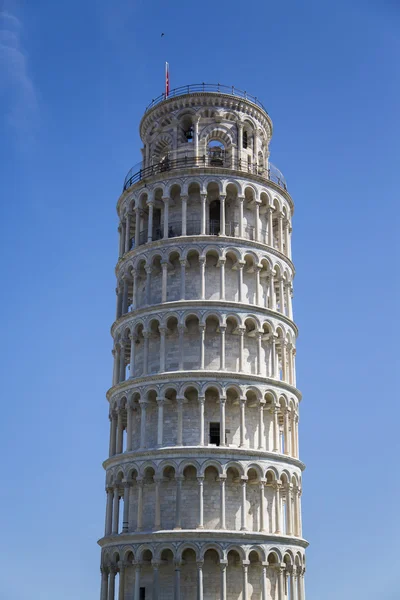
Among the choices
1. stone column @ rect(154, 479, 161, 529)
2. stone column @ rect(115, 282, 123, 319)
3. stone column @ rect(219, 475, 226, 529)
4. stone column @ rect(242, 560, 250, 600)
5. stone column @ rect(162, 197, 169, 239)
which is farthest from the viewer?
stone column @ rect(115, 282, 123, 319)

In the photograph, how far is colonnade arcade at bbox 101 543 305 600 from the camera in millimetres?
41812

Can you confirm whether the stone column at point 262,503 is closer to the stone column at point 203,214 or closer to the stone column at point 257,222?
the stone column at point 257,222

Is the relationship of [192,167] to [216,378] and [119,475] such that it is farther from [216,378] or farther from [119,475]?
[119,475]

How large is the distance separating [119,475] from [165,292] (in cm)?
1111

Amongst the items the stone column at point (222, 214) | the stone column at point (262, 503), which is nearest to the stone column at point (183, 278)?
the stone column at point (222, 214)

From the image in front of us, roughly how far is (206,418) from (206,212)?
13.0 m

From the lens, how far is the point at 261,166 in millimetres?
53156

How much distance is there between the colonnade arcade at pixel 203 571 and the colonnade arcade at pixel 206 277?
47.0ft

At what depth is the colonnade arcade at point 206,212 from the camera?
4953 cm

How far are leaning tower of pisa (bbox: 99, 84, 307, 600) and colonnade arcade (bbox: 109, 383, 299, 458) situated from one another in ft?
0.28

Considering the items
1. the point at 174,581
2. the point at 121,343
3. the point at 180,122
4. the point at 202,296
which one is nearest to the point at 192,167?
the point at 180,122

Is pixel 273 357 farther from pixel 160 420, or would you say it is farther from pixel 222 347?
pixel 160 420

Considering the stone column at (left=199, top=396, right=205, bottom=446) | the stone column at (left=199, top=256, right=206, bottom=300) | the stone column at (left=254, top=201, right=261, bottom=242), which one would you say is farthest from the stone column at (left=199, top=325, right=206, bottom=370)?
the stone column at (left=254, top=201, right=261, bottom=242)

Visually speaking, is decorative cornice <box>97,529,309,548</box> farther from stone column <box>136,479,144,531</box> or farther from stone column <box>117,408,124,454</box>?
stone column <box>117,408,124,454</box>
